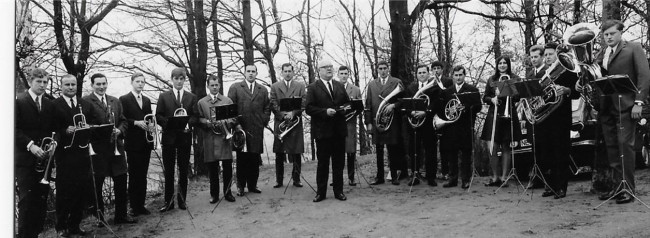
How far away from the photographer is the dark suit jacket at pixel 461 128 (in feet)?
25.1

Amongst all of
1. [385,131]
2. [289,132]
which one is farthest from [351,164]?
[289,132]

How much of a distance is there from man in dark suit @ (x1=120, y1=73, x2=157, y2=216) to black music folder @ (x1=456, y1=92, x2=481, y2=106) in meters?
3.91

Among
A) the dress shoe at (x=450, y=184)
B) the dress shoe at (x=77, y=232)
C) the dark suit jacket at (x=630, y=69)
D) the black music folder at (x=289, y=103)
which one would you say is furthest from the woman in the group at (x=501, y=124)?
the dress shoe at (x=77, y=232)

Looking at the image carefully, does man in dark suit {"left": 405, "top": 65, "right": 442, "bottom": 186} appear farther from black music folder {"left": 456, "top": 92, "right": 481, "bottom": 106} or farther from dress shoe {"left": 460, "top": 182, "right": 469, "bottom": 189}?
black music folder {"left": 456, "top": 92, "right": 481, "bottom": 106}

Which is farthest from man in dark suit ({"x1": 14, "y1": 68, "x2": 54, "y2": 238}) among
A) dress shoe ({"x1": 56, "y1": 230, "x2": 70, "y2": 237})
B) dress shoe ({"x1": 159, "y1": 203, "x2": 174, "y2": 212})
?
Answer: dress shoe ({"x1": 159, "y1": 203, "x2": 174, "y2": 212})

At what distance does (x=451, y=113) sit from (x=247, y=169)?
2.96 metres

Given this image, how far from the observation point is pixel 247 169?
25.8ft

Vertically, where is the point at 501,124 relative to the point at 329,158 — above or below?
above

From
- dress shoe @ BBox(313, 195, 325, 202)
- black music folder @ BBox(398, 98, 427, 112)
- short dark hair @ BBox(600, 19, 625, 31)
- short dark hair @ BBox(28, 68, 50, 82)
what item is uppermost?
short dark hair @ BBox(600, 19, 625, 31)

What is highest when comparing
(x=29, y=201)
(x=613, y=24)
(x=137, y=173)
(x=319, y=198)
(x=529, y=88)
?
(x=613, y=24)

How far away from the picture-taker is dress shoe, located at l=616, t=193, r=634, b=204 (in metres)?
5.92

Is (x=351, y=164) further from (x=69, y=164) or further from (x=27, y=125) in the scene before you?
(x=27, y=125)

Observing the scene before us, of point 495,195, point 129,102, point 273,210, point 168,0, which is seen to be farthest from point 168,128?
point 168,0

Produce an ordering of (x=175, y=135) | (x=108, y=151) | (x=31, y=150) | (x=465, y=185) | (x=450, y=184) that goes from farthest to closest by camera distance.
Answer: (x=450, y=184) < (x=465, y=185) < (x=175, y=135) < (x=108, y=151) < (x=31, y=150)
